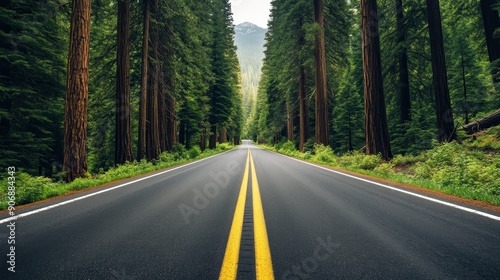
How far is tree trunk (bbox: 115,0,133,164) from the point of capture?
12.9 m

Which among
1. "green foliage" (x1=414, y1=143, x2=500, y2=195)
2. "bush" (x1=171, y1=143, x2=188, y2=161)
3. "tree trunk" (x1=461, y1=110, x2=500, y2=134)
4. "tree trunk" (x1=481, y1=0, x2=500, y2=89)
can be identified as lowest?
"green foliage" (x1=414, y1=143, x2=500, y2=195)

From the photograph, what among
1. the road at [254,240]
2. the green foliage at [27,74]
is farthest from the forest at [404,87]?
the green foliage at [27,74]

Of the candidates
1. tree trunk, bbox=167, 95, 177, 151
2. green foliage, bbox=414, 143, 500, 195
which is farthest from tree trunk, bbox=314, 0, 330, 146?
tree trunk, bbox=167, 95, 177, 151

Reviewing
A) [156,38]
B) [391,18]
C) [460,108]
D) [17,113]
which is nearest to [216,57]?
[156,38]

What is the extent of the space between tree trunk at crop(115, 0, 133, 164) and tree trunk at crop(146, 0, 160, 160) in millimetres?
3491

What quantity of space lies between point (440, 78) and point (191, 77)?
60.4 feet

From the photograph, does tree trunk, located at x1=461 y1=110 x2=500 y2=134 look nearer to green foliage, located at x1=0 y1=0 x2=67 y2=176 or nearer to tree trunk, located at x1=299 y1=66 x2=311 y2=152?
tree trunk, located at x1=299 y1=66 x2=311 y2=152

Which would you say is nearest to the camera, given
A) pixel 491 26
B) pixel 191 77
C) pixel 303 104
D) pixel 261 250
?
pixel 261 250

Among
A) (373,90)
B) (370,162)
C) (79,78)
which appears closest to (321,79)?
(373,90)

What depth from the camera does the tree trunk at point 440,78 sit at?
37.3 feet

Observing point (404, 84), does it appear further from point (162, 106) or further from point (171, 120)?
point (171, 120)

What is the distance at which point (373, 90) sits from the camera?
11.7 m

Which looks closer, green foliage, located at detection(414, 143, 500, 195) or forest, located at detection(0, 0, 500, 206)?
green foliage, located at detection(414, 143, 500, 195)

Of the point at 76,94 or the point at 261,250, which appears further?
the point at 76,94
